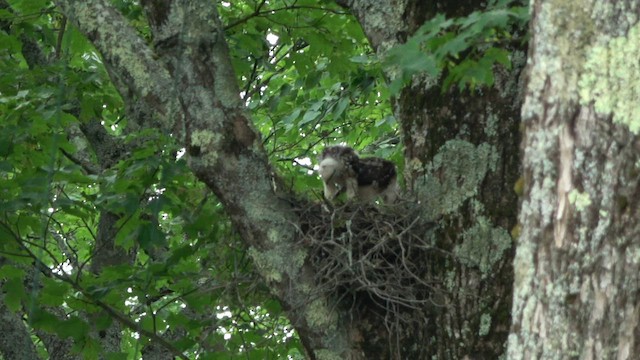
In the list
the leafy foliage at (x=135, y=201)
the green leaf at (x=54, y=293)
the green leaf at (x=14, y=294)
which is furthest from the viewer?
the green leaf at (x=14, y=294)

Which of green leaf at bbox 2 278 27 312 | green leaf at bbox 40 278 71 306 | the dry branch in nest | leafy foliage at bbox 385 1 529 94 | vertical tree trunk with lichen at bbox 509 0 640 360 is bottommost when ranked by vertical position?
vertical tree trunk with lichen at bbox 509 0 640 360

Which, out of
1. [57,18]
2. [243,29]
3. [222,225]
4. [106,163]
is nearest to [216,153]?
[222,225]

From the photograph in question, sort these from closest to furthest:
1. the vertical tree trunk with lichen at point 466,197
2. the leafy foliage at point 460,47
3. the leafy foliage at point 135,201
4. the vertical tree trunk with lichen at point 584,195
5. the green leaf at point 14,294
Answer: the vertical tree trunk with lichen at point 584,195
the leafy foliage at point 460,47
the vertical tree trunk with lichen at point 466,197
the leafy foliage at point 135,201
the green leaf at point 14,294

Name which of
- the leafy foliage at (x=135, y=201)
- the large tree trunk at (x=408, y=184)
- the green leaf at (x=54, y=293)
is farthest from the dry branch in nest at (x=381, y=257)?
the green leaf at (x=54, y=293)

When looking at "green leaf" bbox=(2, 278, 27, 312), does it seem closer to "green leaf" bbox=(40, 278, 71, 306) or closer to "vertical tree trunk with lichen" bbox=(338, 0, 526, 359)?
"green leaf" bbox=(40, 278, 71, 306)

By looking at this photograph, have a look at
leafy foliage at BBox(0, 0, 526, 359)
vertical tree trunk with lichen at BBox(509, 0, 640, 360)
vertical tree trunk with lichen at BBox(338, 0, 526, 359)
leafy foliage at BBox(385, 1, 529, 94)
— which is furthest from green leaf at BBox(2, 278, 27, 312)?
vertical tree trunk with lichen at BBox(509, 0, 640, 360)

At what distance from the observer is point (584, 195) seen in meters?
2.51

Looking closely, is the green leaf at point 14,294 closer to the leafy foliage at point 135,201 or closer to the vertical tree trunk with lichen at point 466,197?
the leafy foliage at point 135,201

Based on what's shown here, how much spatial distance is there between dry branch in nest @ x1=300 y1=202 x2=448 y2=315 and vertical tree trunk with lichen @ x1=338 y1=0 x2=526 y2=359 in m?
0.06

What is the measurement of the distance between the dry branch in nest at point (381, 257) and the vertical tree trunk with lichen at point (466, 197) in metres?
0.06

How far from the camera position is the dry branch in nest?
4254mm

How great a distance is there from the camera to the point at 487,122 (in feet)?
14.1

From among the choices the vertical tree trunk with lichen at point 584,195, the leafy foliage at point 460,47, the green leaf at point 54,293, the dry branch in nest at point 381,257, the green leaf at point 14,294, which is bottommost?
the vertical tree trunk with lichen at point 584,195

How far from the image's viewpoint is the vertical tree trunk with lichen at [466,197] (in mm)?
4120
